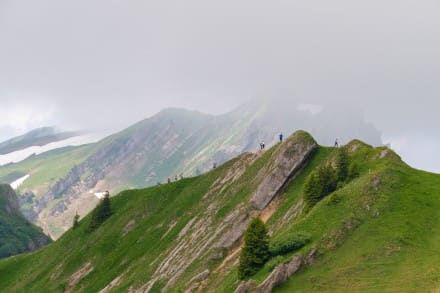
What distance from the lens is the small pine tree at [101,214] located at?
13450 cm

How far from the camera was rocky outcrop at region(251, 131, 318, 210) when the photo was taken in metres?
88.9

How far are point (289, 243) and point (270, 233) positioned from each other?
19641mm

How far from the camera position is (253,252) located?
58.5 meters

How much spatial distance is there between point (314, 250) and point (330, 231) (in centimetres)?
392

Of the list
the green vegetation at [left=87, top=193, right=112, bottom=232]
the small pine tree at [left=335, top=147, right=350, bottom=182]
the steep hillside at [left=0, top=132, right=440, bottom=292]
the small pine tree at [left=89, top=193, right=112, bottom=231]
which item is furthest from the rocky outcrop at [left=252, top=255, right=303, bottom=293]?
the small pine tree at [left=89, top=193, right=112, bottom=231]

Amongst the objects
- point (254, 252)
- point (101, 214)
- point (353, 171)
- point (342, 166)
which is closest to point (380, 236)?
point (254, 252)

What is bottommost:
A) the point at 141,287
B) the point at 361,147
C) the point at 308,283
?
the point at 141,287

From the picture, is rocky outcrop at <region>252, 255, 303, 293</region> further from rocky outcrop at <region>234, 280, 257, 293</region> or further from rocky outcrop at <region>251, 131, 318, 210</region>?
rocky outcrop at <region>251, 131, 318, 210</region>

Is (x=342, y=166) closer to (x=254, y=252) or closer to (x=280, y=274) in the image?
(x=254, y=252)

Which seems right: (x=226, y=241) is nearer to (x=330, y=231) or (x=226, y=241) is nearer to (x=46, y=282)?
(x=330, y=231)

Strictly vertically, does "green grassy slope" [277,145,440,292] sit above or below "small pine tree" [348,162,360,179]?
below

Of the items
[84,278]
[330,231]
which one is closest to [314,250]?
[330,231]

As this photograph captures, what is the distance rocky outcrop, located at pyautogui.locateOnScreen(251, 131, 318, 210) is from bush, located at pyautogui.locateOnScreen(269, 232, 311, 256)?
29.4m

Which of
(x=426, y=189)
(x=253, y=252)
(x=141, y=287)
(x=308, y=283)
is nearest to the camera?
(x=308, y=283)
